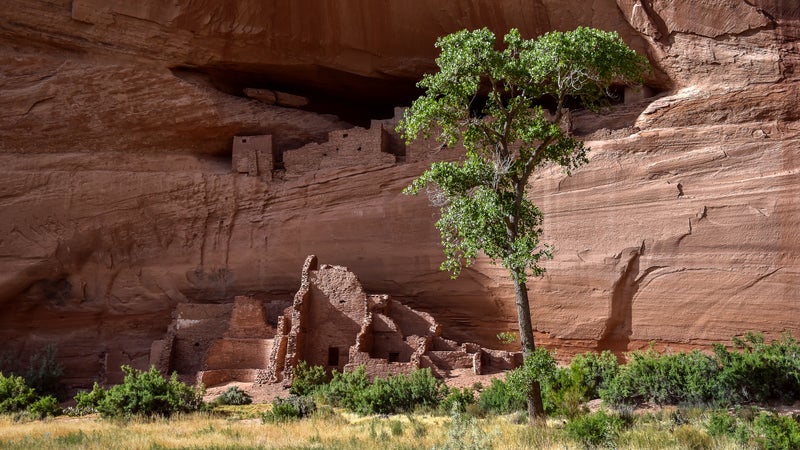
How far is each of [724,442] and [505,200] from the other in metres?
4.19

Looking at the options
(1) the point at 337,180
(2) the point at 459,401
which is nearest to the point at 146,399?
(2) the point at 459,401

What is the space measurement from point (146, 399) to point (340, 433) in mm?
3806

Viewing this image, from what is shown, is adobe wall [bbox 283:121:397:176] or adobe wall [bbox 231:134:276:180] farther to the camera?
adobe wall [bbox 231:134:276:180]

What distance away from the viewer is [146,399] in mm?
12148

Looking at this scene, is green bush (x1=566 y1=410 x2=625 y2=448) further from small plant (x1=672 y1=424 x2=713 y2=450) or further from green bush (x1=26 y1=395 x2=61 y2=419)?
green bush (x1=26 y1=395 x2=61 y2=419)

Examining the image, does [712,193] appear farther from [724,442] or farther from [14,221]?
[14,221]

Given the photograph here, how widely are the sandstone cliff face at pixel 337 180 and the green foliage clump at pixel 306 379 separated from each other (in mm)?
3045

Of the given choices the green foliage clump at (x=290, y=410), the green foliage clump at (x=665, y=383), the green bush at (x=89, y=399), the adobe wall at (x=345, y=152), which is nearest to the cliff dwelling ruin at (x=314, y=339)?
the adobe wall at (x=345, y=152)

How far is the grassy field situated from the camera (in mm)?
8914

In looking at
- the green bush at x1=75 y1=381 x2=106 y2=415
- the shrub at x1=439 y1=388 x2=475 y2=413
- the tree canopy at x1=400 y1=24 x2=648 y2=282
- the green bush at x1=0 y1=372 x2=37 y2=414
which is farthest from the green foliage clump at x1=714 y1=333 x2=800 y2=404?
the green bush at x1=0 y1=372 x2=37 y2=414

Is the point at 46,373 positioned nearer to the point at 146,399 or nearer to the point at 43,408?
the point at 43,408

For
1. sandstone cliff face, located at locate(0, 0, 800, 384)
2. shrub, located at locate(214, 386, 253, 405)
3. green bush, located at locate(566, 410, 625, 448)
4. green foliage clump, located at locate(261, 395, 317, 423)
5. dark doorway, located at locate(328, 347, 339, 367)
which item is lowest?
shrub, located at locate(214, 386, 253, 405)

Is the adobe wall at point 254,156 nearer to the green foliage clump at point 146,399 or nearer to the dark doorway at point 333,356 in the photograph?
the dark doorway at point 333,356

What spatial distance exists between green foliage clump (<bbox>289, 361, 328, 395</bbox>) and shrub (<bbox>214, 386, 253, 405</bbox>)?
95 cm
